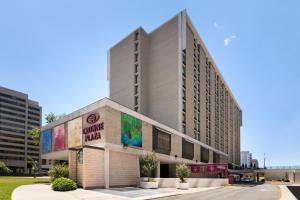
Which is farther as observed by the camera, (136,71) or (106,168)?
(136,71)

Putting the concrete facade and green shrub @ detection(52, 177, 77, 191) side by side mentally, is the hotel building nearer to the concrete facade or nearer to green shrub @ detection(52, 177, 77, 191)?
the concrete facade

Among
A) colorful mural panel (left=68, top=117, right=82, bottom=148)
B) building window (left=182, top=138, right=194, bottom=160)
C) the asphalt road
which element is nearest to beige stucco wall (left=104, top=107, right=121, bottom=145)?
colorful mural panel (left=68, top=117, right=82, bottom=148)

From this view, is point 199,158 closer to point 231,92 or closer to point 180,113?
point 180,113

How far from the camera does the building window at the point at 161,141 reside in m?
49.6

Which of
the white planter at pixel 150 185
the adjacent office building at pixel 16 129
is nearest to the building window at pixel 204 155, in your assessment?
the white planter at pixel 150 185

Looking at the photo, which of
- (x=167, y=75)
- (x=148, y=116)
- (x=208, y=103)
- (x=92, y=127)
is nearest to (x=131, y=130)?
(x=92, y=127)

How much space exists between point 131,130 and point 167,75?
97.0 feet

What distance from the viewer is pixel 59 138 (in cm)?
5125

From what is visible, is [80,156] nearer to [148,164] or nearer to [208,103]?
[148,164]

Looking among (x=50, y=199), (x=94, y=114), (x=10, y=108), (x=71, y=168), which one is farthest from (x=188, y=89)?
(x=10, y=108)

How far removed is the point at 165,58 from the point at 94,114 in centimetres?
3516

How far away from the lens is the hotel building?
3719cm

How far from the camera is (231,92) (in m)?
132

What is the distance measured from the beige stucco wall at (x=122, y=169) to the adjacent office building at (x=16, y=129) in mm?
128418
